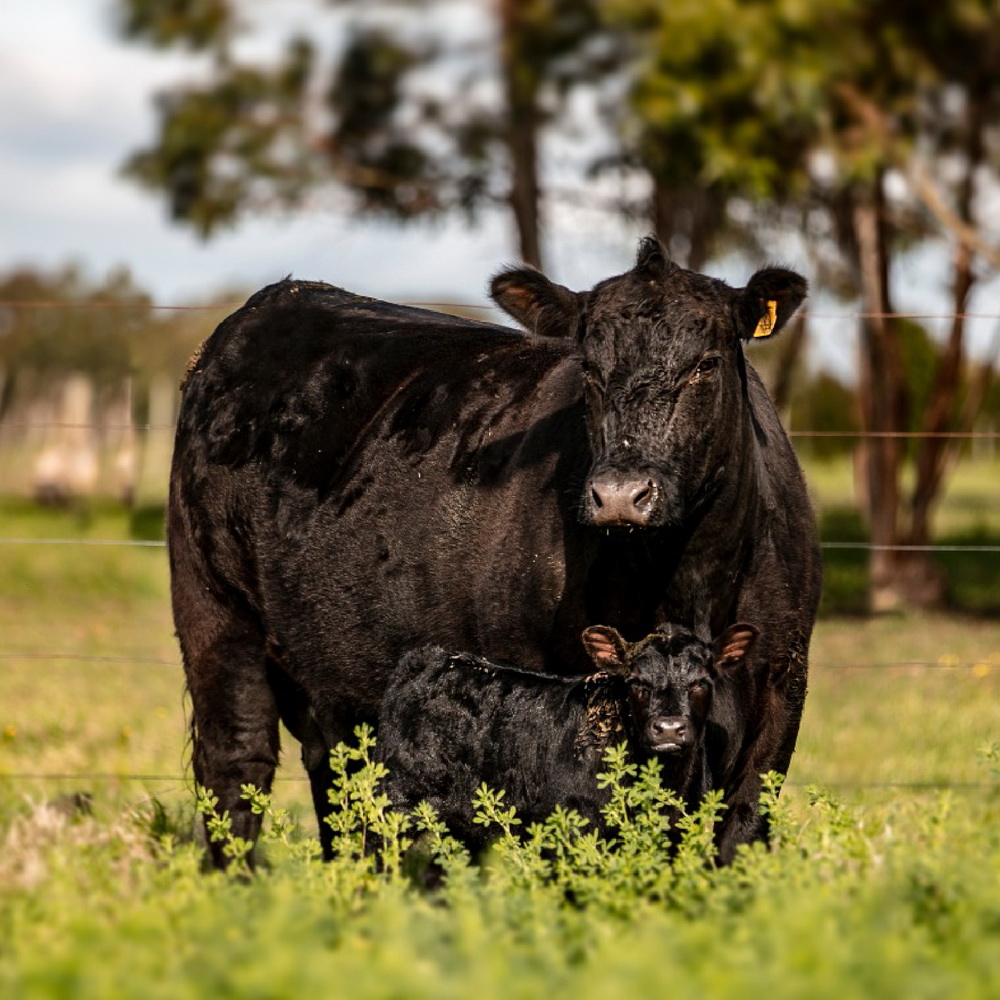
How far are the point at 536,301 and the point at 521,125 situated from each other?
11.4m

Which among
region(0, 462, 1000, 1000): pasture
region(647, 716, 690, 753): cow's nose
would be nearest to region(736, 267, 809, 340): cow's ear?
region(647, 716, 690, 753): cow's nose

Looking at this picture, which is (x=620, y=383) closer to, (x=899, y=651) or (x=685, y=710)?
(x=685, y=710)

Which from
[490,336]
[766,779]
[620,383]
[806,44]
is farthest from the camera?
[806,44]

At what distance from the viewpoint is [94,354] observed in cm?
4772

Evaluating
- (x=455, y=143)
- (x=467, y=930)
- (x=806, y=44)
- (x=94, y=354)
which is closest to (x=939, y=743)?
(x=467, y=930)

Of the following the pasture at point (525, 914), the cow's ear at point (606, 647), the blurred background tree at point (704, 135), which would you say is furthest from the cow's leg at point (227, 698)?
the blurred background tree at point (704, 135)

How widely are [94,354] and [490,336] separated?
1672 inches

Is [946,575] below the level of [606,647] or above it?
below

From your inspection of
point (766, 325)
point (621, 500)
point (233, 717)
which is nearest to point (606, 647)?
point (621, 500)

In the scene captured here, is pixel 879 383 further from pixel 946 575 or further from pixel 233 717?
pixel 233 717

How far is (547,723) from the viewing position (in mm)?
5656

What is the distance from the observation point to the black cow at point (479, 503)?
221 inches

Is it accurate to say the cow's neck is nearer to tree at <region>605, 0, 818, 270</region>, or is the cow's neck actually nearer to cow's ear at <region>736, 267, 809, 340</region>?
cow's ear at <region>736, 267, 809, 340</region>

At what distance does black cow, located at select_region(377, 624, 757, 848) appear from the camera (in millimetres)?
5492
